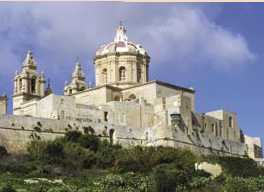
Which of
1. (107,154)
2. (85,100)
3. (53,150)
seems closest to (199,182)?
(107,154)

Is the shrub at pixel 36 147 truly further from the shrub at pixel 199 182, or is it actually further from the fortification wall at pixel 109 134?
the shrub at pixel 199 182

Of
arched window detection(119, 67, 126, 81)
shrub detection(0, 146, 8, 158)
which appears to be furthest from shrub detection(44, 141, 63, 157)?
arched window detection(119, 67, 126, 81)

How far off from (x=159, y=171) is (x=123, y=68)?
1606 cm

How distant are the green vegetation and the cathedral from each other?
1529 millimetres

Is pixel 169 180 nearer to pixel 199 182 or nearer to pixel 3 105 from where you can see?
pixel 199 182

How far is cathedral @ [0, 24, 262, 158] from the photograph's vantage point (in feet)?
159

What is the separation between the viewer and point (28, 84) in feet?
185

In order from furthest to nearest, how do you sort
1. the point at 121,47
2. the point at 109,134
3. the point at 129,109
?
the point at 121,47 → the point at 129,109 → the point at 109,134

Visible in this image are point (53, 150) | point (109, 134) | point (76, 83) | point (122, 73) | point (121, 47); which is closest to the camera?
point (53, 150)

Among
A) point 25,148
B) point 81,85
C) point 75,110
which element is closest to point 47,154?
point 25,148

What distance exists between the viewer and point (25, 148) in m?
44.9

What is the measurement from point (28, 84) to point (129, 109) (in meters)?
9.80

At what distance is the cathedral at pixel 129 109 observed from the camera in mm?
48344

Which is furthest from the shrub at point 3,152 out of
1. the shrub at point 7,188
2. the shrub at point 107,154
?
the shrub at point 7,188
